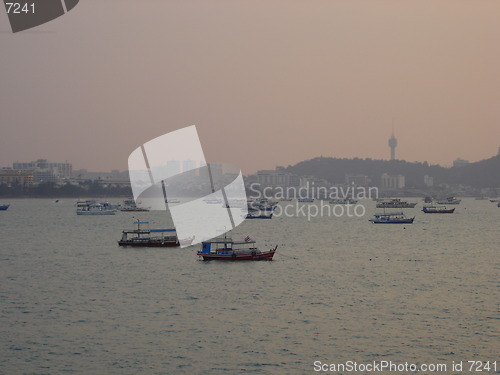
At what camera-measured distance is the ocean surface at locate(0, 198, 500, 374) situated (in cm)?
1892

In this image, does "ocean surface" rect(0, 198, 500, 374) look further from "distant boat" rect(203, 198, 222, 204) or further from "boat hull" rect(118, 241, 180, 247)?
"distant boat" rect(203, 198, 222, 204)

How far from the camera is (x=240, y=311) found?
2475cm

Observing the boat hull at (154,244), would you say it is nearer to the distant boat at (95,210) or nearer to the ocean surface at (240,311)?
the ocean surface at (240,311)

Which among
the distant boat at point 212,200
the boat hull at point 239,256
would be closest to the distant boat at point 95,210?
the distant boat at point 212,200

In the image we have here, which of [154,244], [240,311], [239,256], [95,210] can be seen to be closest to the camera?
[240,311]

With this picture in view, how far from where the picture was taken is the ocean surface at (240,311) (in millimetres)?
18922

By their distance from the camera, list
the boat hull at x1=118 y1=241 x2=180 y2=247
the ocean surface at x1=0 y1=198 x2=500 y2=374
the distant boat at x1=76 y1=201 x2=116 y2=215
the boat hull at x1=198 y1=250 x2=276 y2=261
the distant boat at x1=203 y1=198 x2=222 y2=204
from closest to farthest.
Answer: the ocean surface at x1=0 y1=198 x2=500 y2=374 → the boat hull at x1=198 y1=250 x2=276 y2=261 → the boat hull at x1=118 y1=241 x2=180 y2=247 → the distant boat at x1=76 y1=201 x2=116 y2=215 → the distant boat at x1=203 y1=198 x2=222 y2=204

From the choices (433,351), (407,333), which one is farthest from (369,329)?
(433,351)

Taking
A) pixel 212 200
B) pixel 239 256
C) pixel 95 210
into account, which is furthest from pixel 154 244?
pixel 212 200

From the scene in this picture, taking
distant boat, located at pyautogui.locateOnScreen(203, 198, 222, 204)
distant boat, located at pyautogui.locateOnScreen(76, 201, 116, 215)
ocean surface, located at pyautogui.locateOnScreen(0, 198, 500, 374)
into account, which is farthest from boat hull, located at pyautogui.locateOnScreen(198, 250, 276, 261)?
distant boat, located at pyautogui.locateOnScreen(203, 198, 222, 204)

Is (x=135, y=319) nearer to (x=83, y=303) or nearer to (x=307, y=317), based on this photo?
(x=83, y=303)

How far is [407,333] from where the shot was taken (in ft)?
69.8

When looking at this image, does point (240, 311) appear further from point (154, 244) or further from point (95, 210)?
point (95, 210)

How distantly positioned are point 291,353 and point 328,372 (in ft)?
6.15
